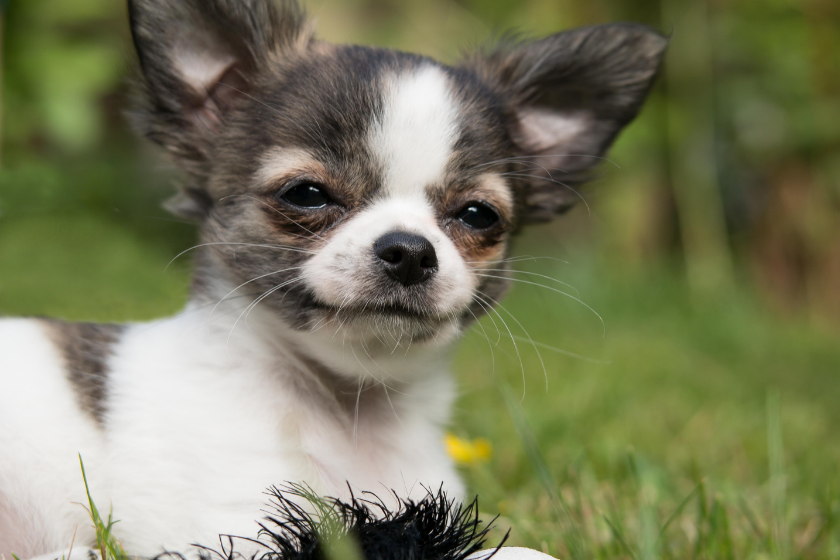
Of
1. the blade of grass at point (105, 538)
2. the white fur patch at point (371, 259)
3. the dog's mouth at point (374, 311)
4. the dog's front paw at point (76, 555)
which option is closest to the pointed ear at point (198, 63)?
the white fur patch at point (371, 259)

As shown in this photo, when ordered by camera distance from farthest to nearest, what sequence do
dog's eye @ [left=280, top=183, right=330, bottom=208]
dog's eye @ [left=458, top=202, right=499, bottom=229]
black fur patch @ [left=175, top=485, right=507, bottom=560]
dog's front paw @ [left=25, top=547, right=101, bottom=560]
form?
1. dog's eye @ [left=458, top=202, right=499, bottom=229]
2. dog's eye @ [left=280, top=183, right=330, bottom=208]
3. dog's front paw @ [left=25, top=547, right=101, bottom=560]
4. black fur patch @ [left=175, top=485, right=507, bottom=560]

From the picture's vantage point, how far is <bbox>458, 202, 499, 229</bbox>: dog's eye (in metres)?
2.51

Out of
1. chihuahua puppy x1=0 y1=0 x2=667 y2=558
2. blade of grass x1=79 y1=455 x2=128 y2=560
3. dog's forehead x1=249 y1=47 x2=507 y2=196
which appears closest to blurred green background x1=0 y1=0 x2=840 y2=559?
chihuahua puppy x1=0 y1=0 x2=667 y2=558

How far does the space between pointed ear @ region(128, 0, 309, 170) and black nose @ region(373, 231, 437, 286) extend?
2.69 feet

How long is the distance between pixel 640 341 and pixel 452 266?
4.03 m

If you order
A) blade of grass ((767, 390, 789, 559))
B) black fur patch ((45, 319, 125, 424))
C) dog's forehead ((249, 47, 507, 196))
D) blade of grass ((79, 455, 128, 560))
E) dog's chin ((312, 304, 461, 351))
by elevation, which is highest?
dog's forehead ((249, 47, 507, 196))

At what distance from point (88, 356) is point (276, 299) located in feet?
2.12

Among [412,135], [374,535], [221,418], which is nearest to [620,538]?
[374,535]

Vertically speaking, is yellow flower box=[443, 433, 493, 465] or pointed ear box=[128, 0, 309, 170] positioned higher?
pointed ear box=[128, 0, 309, 170]

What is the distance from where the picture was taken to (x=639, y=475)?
2805 mm

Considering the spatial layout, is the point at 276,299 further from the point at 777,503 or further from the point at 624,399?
the point at 624,399

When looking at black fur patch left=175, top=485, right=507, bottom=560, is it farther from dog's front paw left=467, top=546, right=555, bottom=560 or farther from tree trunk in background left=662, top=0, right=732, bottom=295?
tree trunk in background left=662, top=0, right=732, bottom=295

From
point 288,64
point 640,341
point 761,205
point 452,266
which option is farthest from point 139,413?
point 761,205

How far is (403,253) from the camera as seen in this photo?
215 cm
